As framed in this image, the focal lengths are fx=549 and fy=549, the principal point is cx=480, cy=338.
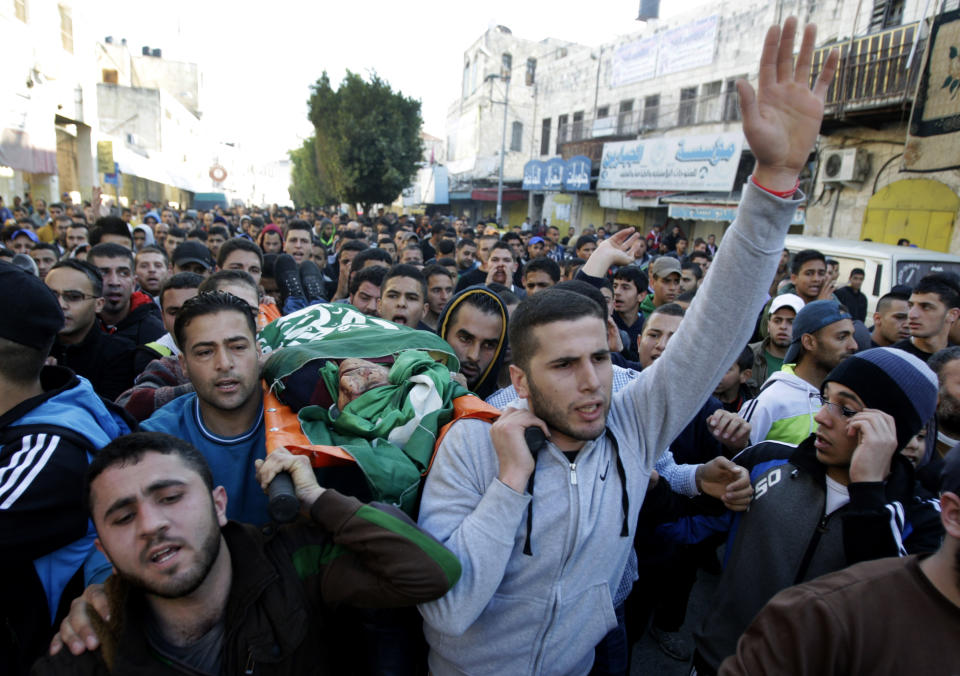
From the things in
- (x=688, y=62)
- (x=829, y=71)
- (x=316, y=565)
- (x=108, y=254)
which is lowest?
(x=316, y=565)

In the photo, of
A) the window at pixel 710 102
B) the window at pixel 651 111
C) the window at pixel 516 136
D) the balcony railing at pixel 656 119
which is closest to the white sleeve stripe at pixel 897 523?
the balcony railing at pixel 656 119

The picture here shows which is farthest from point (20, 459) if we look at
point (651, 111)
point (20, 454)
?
point (651, 111)

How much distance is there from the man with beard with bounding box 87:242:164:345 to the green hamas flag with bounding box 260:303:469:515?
1.98 m

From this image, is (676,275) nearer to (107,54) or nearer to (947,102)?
(947,102)

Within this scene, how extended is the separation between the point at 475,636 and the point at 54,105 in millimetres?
22840

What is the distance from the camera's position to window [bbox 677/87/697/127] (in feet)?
66.8

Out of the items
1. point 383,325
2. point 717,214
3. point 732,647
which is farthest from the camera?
point 717,214

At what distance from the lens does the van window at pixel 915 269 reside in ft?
22.5

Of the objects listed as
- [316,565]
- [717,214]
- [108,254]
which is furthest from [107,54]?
[316,565]

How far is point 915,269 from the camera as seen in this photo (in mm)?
6941

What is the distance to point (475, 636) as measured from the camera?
1.57 m

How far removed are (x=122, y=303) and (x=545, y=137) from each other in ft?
97.9

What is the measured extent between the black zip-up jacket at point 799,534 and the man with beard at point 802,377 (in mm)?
623

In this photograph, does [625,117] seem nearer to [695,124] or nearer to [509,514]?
[695,124]
